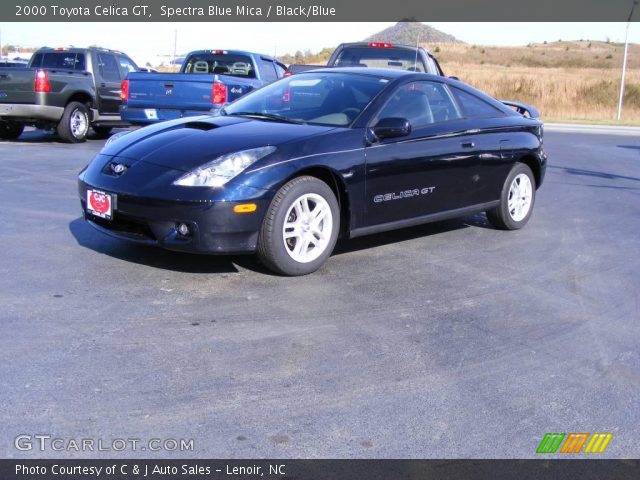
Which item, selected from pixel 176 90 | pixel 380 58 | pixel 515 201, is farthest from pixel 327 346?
pixel 380 58

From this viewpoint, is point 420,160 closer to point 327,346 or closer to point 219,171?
point 219,171

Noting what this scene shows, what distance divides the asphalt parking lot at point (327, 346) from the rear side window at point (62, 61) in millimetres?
9399

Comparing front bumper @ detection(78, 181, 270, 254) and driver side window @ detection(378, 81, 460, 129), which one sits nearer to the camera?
front bumper @ detection(78, 181, 270, 254)

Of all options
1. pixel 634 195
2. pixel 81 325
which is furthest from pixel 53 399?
pixel 634 195

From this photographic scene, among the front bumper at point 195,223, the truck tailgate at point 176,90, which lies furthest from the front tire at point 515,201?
the truck tailgate at point 176,90

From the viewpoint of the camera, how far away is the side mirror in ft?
20.0

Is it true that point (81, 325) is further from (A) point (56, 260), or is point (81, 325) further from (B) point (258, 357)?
(A) point (56, 260)

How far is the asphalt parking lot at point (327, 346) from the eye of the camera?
340 cm

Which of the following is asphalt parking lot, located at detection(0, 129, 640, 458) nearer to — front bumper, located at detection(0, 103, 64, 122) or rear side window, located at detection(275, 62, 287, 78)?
front bumper, located at detection(0, 103, 64, 122)

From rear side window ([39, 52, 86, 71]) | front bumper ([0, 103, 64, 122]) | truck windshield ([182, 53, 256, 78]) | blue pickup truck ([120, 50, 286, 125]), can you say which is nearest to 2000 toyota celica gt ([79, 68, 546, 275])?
blue pickup truck ([120, 50, 286, 125])

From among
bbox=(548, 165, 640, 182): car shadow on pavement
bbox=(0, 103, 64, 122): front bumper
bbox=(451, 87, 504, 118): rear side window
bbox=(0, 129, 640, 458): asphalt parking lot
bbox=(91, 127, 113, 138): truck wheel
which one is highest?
bbox=(451, 87, 504, 118): rear side window

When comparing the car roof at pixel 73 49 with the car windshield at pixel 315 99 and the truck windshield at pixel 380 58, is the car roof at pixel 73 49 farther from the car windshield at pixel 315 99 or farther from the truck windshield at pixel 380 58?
the car windshield at pixel 315 99
